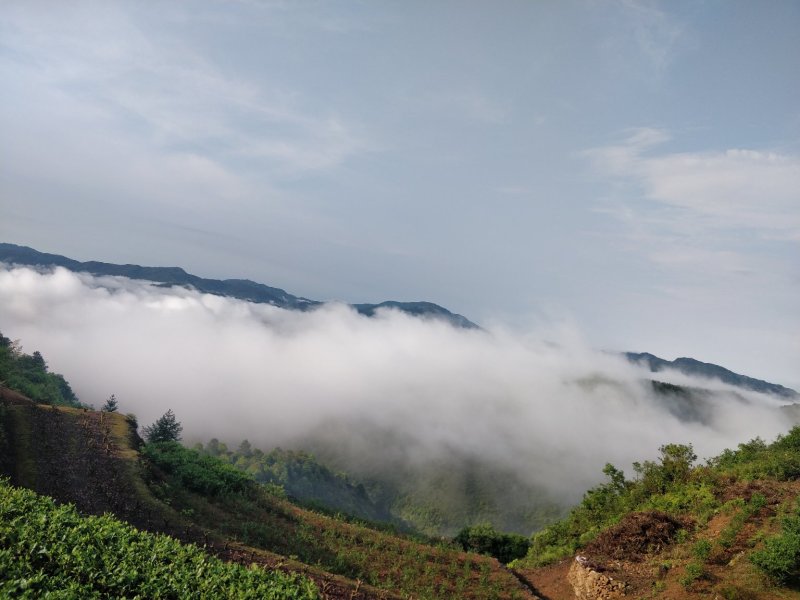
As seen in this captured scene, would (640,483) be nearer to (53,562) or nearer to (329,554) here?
(329,554)

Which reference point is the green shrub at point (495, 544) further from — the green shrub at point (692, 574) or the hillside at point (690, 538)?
the green shrub at point (692, 574)

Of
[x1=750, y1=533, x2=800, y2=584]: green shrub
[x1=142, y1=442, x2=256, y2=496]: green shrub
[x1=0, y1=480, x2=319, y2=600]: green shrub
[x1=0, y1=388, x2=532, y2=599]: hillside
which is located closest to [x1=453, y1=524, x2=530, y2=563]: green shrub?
[x1=0, y1=388, x2=532, y2=599]: hillside

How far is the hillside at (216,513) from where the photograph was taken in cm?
2339

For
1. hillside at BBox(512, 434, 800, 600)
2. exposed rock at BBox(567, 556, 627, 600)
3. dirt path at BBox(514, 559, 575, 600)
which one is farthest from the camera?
dirt path at BBox(514, 559, 575, 600)

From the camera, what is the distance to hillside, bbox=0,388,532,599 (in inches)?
921

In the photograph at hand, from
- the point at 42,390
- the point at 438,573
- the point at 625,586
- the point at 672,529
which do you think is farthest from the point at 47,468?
the point at 42,390

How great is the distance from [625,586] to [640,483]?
51.3 ft

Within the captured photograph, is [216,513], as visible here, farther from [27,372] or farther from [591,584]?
[27,372]

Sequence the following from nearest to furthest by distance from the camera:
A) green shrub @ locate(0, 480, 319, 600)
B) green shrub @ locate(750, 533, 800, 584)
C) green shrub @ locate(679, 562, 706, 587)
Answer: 1. green shrub @ locate(0, 480, 319, 600)
2. green shrub @ locate(750, 533, 800, 584)
3. green shrub @ locate(679, 562, 706, 587)

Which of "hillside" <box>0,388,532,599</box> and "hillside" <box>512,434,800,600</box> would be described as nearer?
"hillside" <box>512,434,800,600</box>

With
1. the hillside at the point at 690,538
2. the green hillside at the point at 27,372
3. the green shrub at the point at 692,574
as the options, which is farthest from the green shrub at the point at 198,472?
the green hillside at the point at 27,372

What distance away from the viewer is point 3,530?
43.9ft

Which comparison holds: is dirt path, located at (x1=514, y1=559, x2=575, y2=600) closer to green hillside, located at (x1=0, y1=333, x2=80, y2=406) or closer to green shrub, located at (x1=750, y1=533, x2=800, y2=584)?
green shrub, located at (x1=750, y1=533, x2=800, y2=584)

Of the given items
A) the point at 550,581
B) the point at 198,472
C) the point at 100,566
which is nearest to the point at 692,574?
the point at 550,581
